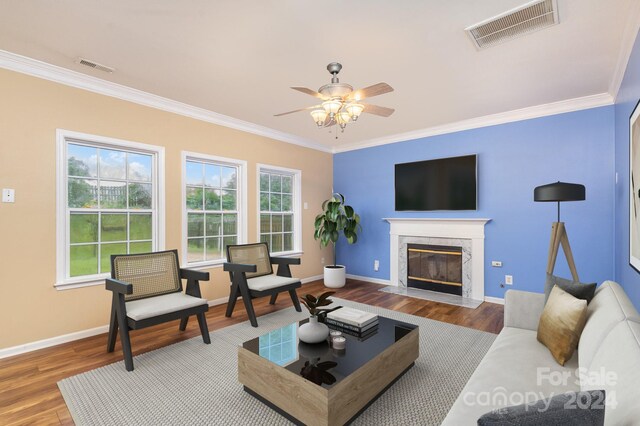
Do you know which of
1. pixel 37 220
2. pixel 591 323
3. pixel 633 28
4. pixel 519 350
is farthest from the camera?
pixel 37 220

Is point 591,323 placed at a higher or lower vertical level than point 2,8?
lower

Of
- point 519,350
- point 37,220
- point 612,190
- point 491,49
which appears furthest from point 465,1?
point 37,220

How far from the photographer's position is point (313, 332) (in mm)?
2150

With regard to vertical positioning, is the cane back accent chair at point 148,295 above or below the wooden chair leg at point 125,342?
above

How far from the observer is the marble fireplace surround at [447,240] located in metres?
4.52

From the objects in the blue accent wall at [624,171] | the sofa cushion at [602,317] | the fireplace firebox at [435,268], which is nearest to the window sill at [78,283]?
the sofa cushion at [602,317]

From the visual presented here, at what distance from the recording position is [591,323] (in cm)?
162

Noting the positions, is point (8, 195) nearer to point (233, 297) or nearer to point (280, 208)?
point (233, 297)

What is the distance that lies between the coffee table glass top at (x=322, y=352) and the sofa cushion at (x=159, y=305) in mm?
954

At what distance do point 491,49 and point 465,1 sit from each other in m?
0.75

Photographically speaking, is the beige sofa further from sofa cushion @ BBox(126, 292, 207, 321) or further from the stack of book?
sofa cushion @ BBox(126, 292, 207, 321)

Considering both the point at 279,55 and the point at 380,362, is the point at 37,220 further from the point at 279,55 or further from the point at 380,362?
the point at 380,362

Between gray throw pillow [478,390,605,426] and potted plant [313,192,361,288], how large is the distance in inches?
180

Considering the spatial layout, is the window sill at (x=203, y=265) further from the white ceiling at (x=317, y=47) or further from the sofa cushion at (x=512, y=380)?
the sofa cushion at (x=512, y=380)
